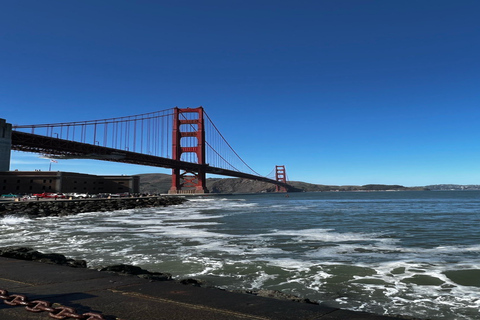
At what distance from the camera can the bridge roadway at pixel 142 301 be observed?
10.2 feet

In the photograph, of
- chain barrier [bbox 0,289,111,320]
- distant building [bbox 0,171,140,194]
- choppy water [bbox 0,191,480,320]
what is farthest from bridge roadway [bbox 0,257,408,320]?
distant building [bbox 0,171,140,194]

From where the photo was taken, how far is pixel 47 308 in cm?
301

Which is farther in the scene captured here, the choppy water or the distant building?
the distant building

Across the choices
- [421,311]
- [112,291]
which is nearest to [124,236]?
[112,291]

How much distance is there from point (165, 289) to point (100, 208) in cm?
3400

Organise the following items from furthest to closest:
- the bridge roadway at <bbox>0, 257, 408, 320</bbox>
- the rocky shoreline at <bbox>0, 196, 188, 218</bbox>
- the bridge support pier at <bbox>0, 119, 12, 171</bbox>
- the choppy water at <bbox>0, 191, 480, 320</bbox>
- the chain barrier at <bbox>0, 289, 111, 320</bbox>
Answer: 1. the bridge support pier at <bbox>0, 119, 12, 171</bbox>
2. the rocky shoreline at <bbox>0, 196, 188, 218</bbox>
3. the choppy water at <bbox>0, 191, 480, 320</bbox>
4. the bridge roadway at <bbox>0, 257, 408, 320</bbox>
5. the chain barrier at <bbox>0, 289, 111, 320</bbox>

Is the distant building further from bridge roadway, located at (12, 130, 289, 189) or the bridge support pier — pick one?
the bridge support pier

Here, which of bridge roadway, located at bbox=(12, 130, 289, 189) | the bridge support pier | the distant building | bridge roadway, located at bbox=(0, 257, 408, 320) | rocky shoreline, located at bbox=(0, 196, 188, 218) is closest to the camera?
bridge roadway, located at bbox=(0, 257, 408, 320)

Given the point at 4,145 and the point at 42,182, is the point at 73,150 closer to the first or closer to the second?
the point at 4,145

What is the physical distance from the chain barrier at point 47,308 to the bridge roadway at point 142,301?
1.8 inches

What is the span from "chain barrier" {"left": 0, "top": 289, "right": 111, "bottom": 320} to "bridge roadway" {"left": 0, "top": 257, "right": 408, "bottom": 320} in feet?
0.15

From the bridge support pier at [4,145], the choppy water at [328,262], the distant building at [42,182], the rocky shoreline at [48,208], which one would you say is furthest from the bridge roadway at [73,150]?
the choppy water at [328,262]

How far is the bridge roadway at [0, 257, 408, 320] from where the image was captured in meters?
3.11

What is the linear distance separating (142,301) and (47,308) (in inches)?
34.8
